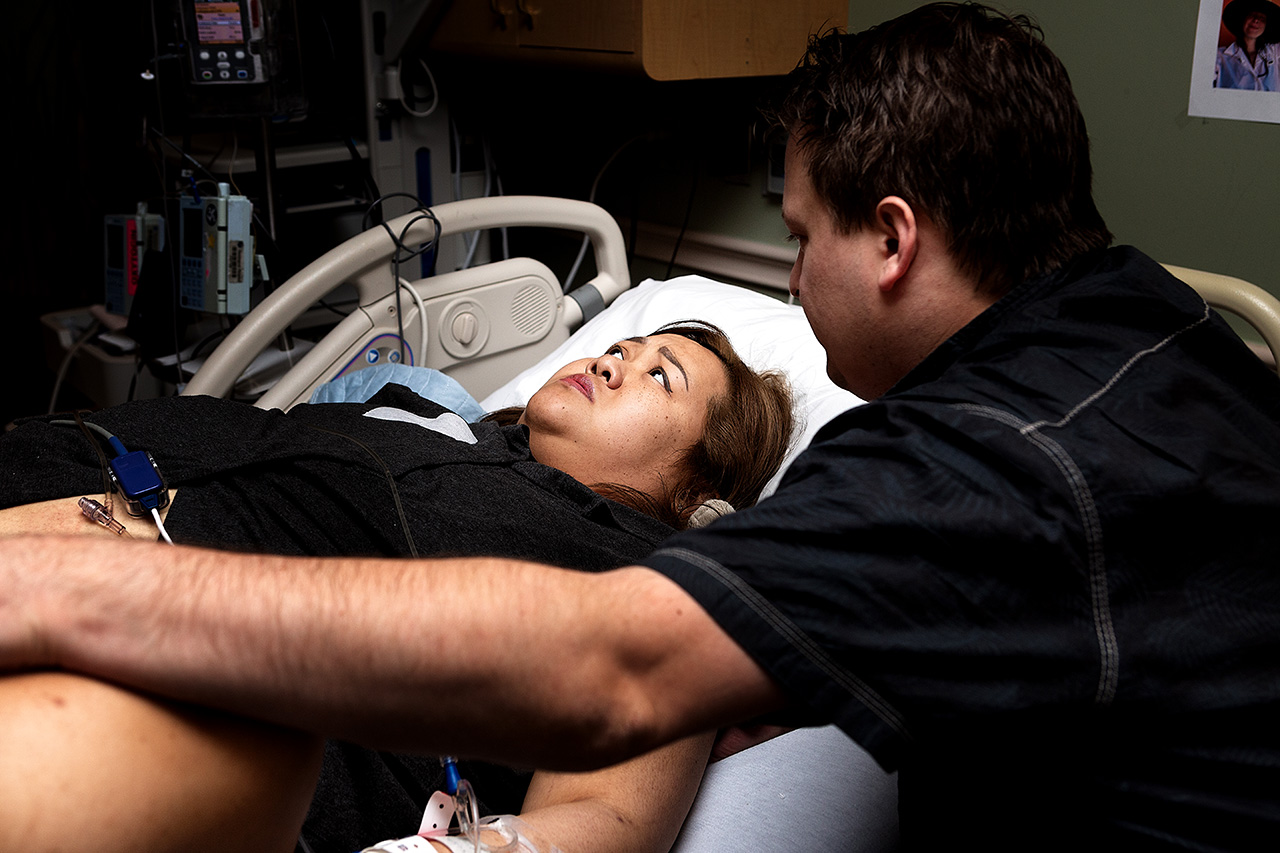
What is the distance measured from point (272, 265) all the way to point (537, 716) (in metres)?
2.01

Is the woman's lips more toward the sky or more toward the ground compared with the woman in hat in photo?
more toward the ground

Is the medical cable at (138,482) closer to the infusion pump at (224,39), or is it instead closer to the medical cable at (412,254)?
the medical cable at (412,254)

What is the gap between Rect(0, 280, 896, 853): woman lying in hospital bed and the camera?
2.38 ft

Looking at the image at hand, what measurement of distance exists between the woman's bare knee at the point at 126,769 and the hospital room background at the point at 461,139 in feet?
5.19

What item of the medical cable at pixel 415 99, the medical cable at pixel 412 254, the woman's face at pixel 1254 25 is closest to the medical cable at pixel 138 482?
the medical cable at pixel 412 254

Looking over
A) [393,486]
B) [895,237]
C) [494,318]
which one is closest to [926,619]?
[895,237]

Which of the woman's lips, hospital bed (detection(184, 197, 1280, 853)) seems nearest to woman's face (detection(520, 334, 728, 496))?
the woman's lips

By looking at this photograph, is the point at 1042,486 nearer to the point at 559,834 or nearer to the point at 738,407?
the point at 559,834

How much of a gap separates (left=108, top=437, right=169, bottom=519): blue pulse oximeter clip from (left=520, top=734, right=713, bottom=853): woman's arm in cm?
61

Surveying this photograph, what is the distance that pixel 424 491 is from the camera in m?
1.39

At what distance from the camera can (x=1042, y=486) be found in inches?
27.9

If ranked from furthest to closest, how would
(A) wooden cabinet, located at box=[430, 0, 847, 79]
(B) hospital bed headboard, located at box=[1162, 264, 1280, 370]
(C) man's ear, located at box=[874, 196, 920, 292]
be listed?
(A) wooden cabinet, located at box=[430, 0, 847, 79] < (B) hospital bed headboard, located at box=[1162, 264, 1280, 370] < (C) man's ear, located at box=[874, 196, 920, 292]

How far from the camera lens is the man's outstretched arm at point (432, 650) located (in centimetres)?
69

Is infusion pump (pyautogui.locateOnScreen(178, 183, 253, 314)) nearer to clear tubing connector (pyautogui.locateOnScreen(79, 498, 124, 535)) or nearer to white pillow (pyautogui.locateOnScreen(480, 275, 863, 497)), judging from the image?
white pillow (pyautogui.locateOnScreen(480, 275, 863, 497))
